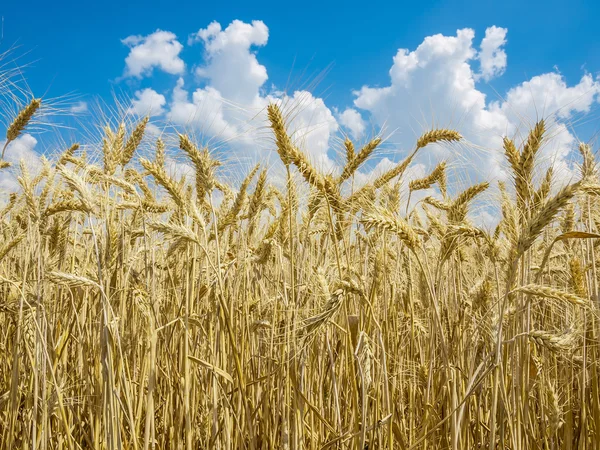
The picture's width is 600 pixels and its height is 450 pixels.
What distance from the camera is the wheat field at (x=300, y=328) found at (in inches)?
63.4

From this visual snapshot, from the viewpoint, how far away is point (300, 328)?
4.79 ft

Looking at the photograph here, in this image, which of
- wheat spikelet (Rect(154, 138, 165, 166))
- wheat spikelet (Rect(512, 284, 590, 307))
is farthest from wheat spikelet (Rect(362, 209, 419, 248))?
wheat spikelet (Rect(154, 138, 165, 166))

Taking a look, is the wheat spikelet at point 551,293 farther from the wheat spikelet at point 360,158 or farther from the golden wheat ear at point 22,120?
the golden wheat ear at point 22,120

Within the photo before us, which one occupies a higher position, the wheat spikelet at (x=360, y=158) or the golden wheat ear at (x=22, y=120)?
the golden wheat ear at (x=22, y=120)

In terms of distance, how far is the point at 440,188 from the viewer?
3.69 metres

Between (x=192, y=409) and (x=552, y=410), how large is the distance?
4.99 ft

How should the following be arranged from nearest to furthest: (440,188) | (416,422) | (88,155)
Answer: (416,422) → (88,155) → (440,188)

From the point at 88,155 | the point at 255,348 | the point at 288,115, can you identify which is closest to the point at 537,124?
the point at 288,115

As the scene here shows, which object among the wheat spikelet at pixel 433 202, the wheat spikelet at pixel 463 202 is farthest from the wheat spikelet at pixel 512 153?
the wheat spikelet at pixel 433 202

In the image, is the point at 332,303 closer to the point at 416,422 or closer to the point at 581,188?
the point at 581,188

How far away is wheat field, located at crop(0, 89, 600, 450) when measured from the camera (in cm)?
161

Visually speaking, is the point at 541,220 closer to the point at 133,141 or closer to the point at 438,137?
the point at 438,137

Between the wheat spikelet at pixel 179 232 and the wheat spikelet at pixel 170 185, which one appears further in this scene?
the wheat spikelet at pixel 170 185

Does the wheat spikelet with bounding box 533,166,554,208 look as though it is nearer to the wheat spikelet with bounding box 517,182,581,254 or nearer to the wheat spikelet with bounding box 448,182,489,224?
the wheat spikelet with bounding box 448,182,489,224
